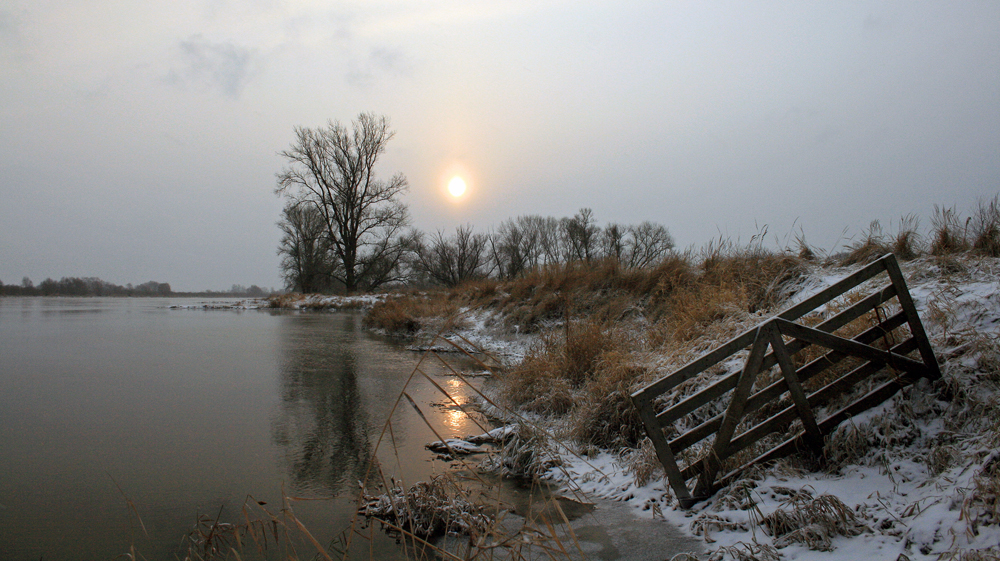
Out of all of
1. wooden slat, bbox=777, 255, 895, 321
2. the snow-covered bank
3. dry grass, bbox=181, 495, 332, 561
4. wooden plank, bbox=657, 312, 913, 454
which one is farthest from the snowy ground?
the snow-covered bank

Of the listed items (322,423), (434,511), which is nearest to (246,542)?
(434,511)

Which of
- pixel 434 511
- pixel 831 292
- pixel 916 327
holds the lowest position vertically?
pixel 434 511

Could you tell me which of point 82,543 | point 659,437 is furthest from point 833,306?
point 82,543

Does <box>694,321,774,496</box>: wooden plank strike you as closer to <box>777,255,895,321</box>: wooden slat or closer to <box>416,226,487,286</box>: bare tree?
<box>777,255,895,321</box>: wooden slat

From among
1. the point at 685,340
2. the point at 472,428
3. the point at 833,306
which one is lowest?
the point at 472,428

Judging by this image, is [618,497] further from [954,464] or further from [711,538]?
[954,464]

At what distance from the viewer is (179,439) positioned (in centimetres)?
467

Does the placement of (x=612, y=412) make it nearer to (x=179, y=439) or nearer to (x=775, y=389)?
(x=775, y=389)

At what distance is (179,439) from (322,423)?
1326mm

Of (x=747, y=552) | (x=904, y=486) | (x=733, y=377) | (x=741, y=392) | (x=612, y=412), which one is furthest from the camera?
(x=612, y=412)

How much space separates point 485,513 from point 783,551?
63.8 inches

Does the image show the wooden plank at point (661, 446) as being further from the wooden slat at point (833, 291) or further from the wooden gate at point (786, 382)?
the wooden slat at point (833, 291)

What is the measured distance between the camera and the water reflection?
378cm

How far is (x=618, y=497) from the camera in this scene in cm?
339
